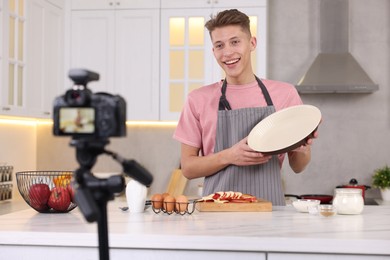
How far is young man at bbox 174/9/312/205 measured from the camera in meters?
2.65

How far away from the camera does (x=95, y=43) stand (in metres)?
4.68

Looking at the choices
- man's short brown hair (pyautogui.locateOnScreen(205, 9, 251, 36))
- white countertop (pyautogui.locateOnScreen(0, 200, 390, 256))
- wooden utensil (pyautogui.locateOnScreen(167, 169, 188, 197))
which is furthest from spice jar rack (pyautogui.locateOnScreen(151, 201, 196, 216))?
wooden utensil (pyautogui.locateOnScreen(167, 169, 188, 197))

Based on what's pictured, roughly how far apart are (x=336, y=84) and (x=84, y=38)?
75.6 inches

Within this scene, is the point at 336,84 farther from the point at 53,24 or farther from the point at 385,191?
the point at 53,24

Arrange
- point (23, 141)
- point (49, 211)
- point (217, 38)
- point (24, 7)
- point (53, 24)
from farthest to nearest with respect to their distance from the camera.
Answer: point (23, 141), point (53, 24), point (24, 7), point (217, 38), point (49, 211)

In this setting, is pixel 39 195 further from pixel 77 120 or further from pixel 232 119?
pixel 77 120

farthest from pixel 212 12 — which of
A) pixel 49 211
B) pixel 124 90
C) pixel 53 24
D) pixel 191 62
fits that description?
pixel 49 211

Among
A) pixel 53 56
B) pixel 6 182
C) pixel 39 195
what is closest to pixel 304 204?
pixel 39 195

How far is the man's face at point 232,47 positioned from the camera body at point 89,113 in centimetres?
169

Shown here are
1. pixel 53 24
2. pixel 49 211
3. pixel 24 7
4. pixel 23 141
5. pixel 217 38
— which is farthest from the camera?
pixel 23 141

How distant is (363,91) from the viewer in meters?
4.61

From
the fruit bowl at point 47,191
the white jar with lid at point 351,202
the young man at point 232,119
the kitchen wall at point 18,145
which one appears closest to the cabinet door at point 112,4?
the kitchen wall at point 18,145

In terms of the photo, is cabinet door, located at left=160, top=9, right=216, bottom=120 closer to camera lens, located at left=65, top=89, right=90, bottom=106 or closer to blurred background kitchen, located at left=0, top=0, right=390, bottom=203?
blurred background kitchen, located at left=0, top=0, right=390, bottom=203

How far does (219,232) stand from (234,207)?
1.60 feet
